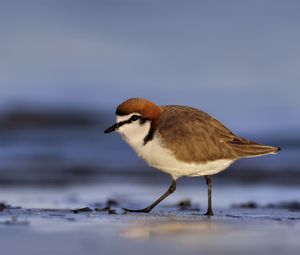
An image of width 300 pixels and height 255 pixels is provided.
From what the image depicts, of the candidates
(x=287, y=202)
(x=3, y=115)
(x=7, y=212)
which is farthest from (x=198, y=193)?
(x=3, y=115)

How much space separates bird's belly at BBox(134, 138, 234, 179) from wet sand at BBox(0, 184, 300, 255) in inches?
17.3

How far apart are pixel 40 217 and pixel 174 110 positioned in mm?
1829

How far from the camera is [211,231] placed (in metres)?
7.43

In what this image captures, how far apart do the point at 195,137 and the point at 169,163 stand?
38cm

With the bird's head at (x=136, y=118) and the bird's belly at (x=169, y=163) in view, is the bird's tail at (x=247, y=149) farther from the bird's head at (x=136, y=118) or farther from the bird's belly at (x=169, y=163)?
the bird's head at (x=136, y=118)

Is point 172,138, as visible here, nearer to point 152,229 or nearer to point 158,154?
point 158,154

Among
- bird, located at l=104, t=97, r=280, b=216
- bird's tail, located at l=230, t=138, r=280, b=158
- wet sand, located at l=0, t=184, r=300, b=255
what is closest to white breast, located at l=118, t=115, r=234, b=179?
bird, located at l=104, t=97, r=280, b=216

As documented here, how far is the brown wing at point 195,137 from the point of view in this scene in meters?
8.74

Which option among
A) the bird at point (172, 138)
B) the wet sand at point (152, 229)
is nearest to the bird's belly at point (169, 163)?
the bird at point (172, 138)

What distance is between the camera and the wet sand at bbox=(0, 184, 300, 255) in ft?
21.3

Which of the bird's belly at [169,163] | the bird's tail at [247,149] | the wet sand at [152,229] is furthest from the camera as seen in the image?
the bird's tail at [247,149]

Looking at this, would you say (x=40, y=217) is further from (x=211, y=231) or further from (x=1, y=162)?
(x=1, y=162)

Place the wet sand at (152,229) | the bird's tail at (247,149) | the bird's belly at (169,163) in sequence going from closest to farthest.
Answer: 1. the wet sand at (152,229)
2. the bird's belly at (169,163)
3. the bird's tail at (247,149)

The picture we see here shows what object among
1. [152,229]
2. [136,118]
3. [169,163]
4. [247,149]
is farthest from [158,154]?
[152,229]
